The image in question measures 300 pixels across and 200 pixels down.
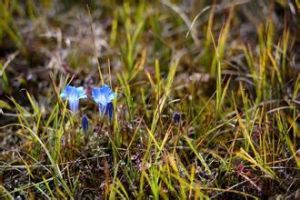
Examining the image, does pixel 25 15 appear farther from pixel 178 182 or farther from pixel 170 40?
pixel 178 182

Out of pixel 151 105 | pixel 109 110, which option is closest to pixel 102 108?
pixel 109 110

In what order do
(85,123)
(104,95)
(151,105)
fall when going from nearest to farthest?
(104,95) → (85,123) → (151,105)

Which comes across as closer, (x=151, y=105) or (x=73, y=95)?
(x=73, y=95)

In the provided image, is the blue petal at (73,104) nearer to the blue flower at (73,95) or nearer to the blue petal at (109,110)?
the blue flower at (73,95)

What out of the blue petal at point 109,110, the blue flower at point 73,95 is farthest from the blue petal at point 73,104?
the blue petal at point 109,110

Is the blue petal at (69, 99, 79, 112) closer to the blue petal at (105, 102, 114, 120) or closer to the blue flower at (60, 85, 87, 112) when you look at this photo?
the blue flower at (60, 85, 87, 112)

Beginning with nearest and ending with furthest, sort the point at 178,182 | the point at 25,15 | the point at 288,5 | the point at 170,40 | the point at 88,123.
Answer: the point at 178,182 → the point at 88,123 → the point at 288,5 → the point at 170,40 → the point at 25,15

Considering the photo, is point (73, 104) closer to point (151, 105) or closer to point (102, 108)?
point (102, 108)

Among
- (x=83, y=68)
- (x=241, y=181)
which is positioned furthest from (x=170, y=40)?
(x=241, y=181)
